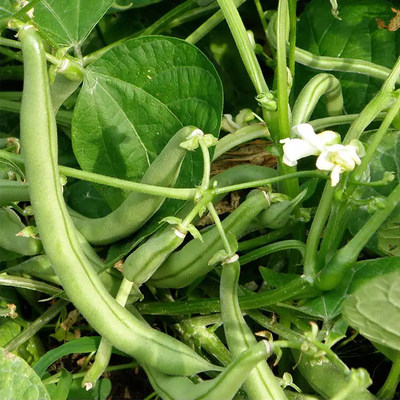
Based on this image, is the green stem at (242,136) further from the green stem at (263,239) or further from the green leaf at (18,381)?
the green leaf at (18,381)

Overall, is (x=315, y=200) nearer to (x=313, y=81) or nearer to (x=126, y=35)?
(x=313, y=81)

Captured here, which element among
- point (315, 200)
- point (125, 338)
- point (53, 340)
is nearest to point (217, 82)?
point (315, 200)

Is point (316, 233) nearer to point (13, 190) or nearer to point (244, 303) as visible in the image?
point (244, 303)

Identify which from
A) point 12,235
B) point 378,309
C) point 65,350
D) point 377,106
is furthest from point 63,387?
point 377,106

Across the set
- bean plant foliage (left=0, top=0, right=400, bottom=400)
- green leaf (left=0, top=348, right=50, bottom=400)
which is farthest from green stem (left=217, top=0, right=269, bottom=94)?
green leaf (left=0, top=348, right=50, bottom=400)

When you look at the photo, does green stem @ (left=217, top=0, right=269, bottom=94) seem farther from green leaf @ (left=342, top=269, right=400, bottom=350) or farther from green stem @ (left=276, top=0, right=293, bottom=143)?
green leaf @ (left=342, top=269, right=400, bottom=350)

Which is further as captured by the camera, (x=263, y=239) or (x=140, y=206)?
(x=263, y=239)
